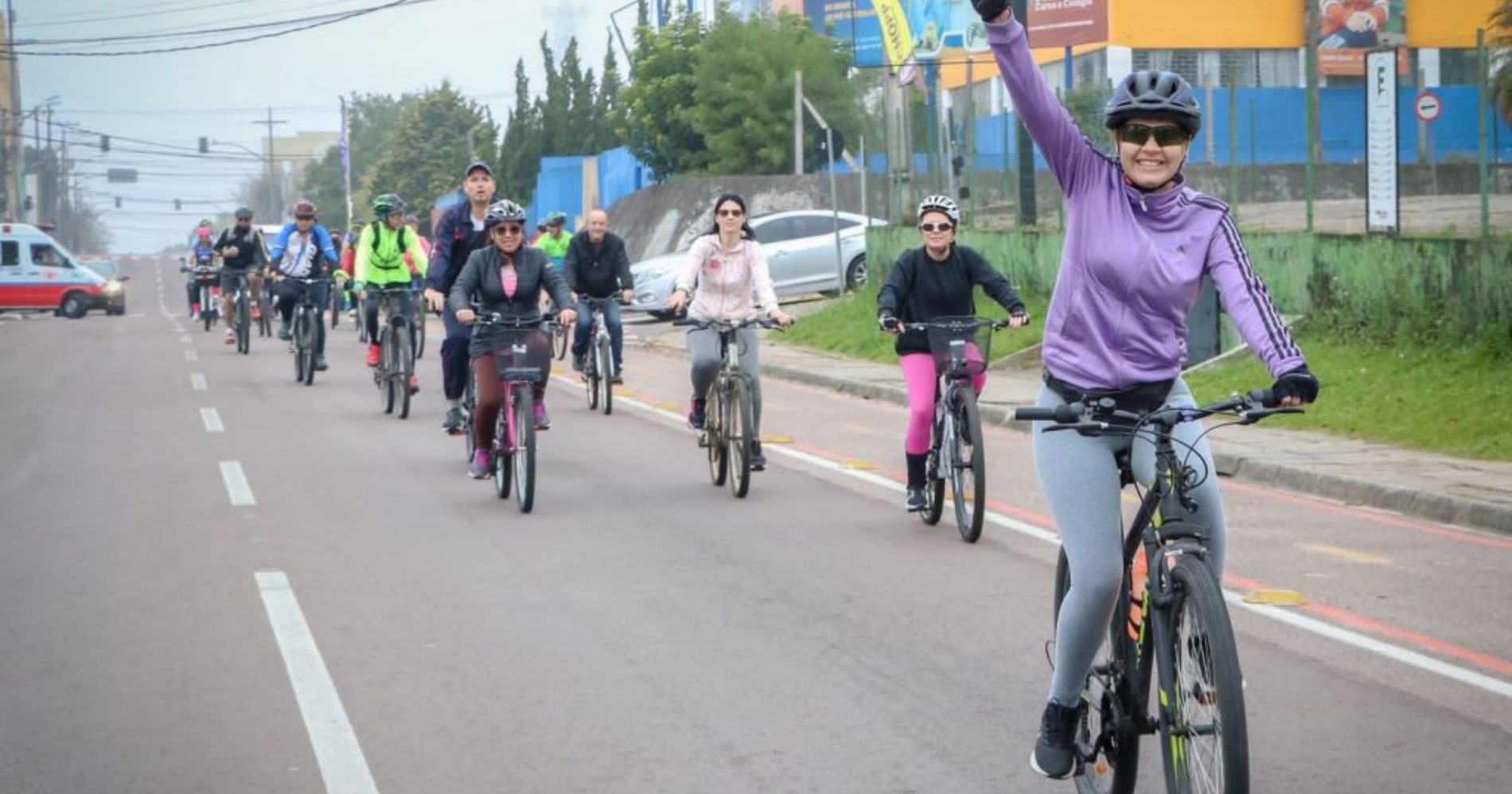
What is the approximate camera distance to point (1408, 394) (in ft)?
52.5

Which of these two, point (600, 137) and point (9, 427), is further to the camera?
point (600, 137)

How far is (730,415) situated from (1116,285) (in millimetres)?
7722

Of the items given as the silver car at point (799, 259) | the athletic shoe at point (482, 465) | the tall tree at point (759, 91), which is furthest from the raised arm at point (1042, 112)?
the tall tree at point (759, 91)

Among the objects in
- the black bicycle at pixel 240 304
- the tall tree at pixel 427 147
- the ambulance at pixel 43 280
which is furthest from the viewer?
the tall tree at pixel 427 147

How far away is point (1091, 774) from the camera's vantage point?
18.2 feet

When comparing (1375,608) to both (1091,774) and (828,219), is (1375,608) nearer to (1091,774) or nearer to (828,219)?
(1091,774)

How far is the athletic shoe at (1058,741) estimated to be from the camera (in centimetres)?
542

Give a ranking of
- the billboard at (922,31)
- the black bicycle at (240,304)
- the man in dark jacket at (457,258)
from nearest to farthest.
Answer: the man in dark jacket at (457,258), the black bicycle at (240,304), the billboard at (922,31)

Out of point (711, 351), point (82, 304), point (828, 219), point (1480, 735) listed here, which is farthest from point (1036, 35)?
point (1480, 735)

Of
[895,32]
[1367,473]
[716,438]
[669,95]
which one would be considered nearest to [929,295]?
[716,438]

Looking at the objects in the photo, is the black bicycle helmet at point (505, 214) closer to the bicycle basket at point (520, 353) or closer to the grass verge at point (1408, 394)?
the bicycle basket at point (520, 353)

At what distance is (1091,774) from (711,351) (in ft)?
26.3

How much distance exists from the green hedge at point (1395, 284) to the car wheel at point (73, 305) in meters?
36.1

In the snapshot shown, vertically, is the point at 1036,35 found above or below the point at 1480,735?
above
